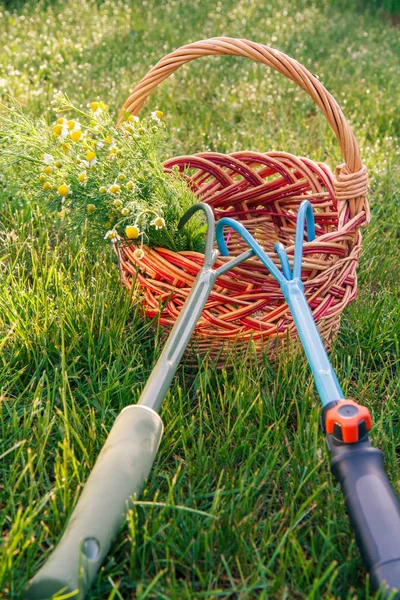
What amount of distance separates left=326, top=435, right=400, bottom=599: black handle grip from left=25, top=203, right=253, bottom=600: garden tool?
283 millimetres

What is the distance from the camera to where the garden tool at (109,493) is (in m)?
0.86

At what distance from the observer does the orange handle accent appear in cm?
96

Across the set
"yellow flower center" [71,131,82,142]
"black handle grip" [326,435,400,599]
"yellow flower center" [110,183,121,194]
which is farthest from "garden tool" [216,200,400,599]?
"yellow flower center" [71,131,82,142]

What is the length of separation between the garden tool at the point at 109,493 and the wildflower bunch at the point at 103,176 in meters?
0.37

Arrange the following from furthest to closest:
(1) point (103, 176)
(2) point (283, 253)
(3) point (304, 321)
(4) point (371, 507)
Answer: (1) point (103, 176) → (2) point (283, 253) → (3) point (304, 321) → (4) point (371, 507)

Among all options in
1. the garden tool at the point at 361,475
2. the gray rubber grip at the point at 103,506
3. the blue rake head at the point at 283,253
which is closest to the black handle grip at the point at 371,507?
the garden tool at the point at 361,475

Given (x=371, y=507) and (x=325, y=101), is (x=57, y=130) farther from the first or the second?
(x=371, y=507)

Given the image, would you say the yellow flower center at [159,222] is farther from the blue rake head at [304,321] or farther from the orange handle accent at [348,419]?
the orange handle accent at [348,419]

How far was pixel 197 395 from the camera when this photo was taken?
1.39m

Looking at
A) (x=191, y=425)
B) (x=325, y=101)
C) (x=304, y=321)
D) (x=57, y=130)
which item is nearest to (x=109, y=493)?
(x=191, y=425)

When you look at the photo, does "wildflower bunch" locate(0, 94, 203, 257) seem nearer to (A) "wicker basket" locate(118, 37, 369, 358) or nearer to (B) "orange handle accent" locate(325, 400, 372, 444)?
(A) "wicker basket" locate(118, 37, 369, 358)

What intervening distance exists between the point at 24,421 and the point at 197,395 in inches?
13.8

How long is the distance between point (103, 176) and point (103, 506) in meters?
0.78

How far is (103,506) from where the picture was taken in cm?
92
